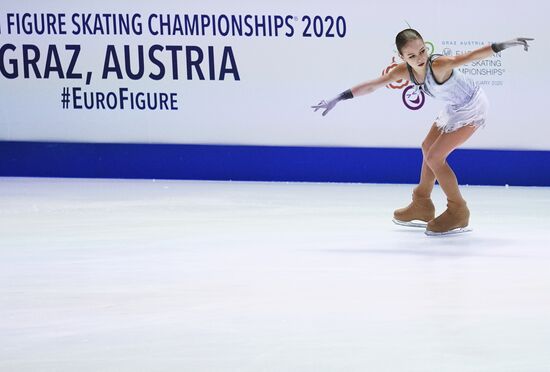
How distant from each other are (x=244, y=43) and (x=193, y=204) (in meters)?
2.10

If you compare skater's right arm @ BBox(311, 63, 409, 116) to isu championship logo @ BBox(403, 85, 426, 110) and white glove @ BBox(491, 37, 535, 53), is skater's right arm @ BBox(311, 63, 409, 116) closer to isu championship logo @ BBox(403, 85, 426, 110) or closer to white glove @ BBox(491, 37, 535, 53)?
white glove @ BBox(491, 37, 535, 53)

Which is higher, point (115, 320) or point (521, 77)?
point (521, 77)

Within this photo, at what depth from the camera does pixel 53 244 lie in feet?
18.5

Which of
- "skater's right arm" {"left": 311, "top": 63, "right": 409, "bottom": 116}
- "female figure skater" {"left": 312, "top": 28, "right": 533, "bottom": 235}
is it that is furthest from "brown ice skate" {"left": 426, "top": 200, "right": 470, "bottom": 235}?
"skater's right arm" {"left": 311, "top": 63, "right": 409, "bottom": 116}

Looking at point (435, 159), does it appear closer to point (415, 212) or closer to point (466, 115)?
point (466, 115)

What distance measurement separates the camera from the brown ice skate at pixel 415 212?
644cm

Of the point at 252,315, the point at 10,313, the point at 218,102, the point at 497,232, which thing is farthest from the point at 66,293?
the point at 218,102

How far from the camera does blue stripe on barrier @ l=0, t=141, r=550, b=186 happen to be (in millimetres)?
9047

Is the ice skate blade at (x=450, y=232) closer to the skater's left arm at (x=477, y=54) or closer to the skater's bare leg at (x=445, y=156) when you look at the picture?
the skater's bare leg at (x=445, y=156)

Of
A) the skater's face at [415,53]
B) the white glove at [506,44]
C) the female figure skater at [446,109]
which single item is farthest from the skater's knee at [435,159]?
the white glove at [506,44]

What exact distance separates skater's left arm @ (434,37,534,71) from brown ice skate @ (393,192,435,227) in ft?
2.78

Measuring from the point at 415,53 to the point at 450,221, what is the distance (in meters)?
0.92

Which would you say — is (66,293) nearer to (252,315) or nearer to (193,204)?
(252,315)

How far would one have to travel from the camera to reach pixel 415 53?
19.7 feet
